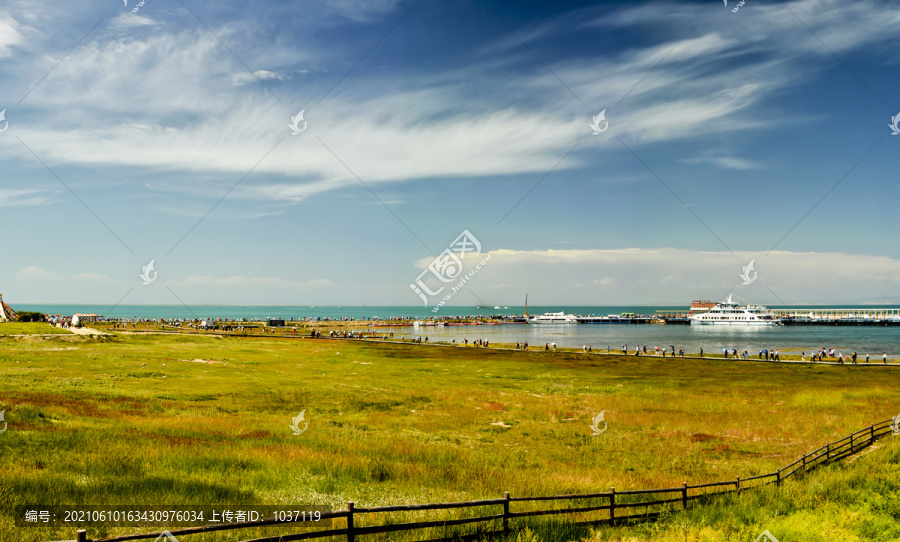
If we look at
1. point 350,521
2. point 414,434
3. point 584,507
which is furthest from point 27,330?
point 584,507

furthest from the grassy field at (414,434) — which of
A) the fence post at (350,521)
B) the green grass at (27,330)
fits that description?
the green grass at (27,330)

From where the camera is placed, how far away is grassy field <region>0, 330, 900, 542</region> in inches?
596

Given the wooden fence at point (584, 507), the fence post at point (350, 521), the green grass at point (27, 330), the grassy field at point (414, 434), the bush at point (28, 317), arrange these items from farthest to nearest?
the bush at point (28, 317) → the green grass at point (27, 330) → the grassy field at point (414, 434) → the fence post at point (350, 521) → the wooden fence at point (584, 507)

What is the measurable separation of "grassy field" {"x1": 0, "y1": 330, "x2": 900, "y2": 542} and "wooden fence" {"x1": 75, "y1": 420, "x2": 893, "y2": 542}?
0.82m

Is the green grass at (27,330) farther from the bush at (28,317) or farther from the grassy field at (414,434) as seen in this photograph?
the bush at (28,317)

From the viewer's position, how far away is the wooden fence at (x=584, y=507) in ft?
32.5

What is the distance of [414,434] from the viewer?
30.4 metres

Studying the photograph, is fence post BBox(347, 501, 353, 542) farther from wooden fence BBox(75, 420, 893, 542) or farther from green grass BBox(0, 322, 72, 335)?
green grass BBox(0, 322, 72, 335)

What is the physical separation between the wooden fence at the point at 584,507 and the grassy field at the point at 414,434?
825mm

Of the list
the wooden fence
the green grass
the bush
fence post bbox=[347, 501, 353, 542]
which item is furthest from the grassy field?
the bush

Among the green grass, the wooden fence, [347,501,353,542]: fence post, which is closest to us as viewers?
the wooden fence

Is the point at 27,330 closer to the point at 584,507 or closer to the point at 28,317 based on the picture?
the point at 28,317

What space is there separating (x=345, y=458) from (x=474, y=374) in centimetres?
4226

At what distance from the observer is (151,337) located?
3366 inches
